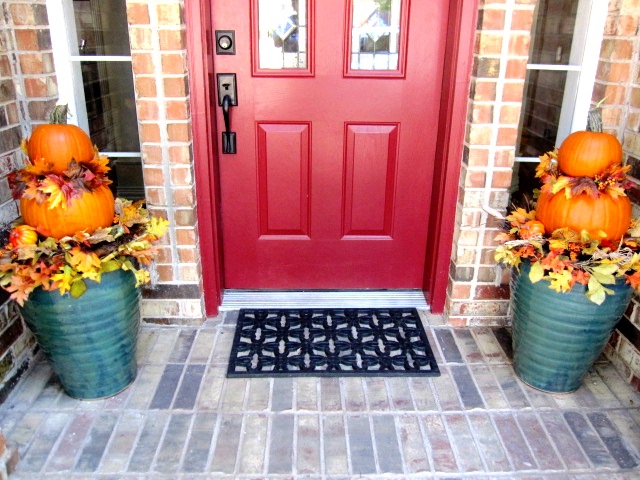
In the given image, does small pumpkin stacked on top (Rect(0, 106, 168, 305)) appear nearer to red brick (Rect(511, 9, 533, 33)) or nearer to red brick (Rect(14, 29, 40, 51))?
red brick (Rect(14, 29, 40, 51))

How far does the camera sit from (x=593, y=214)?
6.48ft

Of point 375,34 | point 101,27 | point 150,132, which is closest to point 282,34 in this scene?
point 375,34

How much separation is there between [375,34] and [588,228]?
1.25m

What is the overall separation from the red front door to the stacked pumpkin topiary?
0.74m

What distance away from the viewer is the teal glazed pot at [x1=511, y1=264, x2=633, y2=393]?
78.9 inches

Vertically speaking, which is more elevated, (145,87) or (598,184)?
(145,87)

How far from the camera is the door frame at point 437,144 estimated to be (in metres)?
2.28

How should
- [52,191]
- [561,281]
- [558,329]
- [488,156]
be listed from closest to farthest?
[52,191] → [561,281] → [558,329] → [488,156]

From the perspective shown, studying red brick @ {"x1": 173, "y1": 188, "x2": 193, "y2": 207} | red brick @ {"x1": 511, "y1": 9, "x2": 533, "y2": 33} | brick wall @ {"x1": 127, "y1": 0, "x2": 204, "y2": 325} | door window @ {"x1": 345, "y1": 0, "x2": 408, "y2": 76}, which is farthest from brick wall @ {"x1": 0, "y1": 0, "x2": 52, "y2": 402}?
red brick @ {"x1": 511, "y1": 9, "x2": 533, "y2": 33}

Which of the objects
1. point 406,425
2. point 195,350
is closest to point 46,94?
point 195,350

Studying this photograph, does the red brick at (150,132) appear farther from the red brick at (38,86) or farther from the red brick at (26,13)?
the red brick at (26,13)

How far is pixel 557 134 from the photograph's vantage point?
258 centimetres

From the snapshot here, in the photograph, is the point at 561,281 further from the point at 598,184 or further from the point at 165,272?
the point at 165,272

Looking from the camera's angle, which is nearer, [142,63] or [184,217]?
[142,63]
